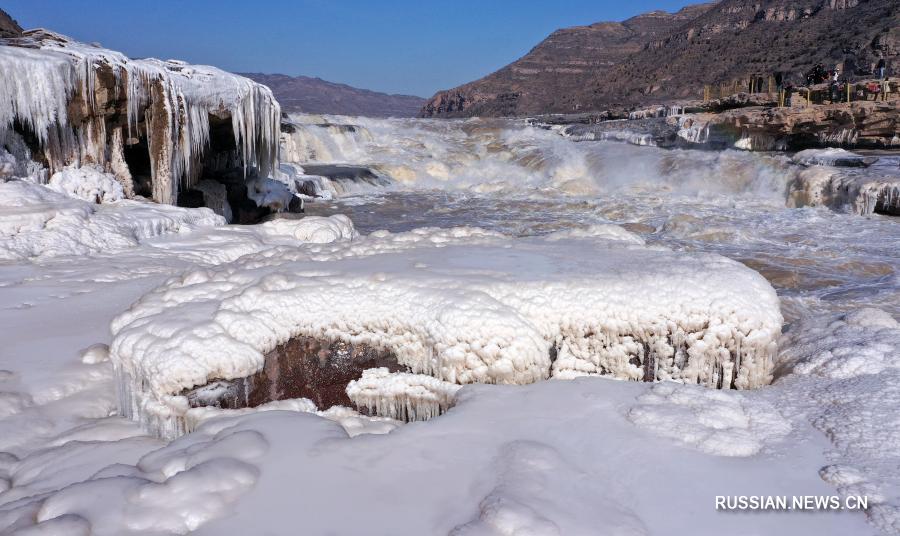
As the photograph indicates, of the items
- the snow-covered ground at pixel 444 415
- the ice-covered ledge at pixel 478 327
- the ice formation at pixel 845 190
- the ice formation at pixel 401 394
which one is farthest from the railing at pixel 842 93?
the ice formation at pixel 401 394

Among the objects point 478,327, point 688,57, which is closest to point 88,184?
point 478,327

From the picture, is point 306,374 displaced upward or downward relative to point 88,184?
downward

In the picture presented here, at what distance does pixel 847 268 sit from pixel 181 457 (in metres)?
7.38

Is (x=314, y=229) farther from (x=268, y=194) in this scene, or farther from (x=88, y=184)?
(x=268, y=194)

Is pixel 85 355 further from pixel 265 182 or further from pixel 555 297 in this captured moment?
pixel 265 182

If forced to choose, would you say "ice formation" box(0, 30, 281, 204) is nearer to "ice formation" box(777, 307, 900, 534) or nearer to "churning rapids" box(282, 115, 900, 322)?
"churning rapids" box(282, 115, 900, 322)

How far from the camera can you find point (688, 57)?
56719 millimetres

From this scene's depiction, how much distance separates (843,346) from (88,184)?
6.88 m

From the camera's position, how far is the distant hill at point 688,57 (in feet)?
141

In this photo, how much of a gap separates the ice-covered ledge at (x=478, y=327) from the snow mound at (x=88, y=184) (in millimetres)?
4240

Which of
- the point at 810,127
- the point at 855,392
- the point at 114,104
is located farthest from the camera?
the point at 810,127

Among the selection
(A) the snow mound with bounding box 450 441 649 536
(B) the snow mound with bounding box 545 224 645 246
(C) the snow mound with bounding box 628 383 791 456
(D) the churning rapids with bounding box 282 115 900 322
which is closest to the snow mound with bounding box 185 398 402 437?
(A) the snow mound with bounding box 450 441 649 536

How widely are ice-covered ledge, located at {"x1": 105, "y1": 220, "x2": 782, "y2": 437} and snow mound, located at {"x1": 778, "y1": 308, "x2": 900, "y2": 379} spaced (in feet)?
0.56

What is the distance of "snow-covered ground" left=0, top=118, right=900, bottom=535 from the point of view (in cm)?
164
